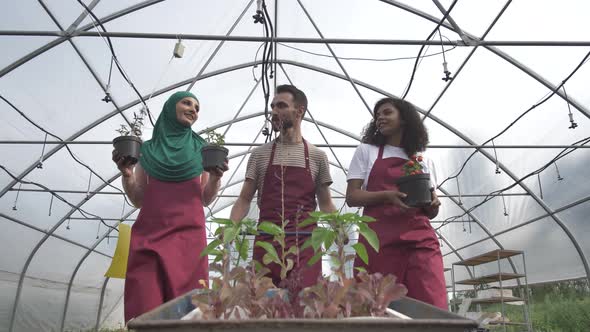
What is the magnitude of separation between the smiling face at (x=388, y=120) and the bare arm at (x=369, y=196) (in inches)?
13.3

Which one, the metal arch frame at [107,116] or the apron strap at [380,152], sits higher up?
the metal arch frame at [107,116]

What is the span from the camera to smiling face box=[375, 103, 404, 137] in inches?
93.7

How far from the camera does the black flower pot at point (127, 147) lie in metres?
2.18

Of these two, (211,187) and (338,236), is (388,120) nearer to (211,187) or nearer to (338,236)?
(211,187)

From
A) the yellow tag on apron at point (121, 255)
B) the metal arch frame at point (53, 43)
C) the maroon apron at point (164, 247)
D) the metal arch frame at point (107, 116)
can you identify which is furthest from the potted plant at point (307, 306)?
the metal arch frame at point (107, 116)

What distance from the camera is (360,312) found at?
811 millimetres

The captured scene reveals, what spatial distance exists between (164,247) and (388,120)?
4.52 feet

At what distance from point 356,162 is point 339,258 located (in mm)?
1416

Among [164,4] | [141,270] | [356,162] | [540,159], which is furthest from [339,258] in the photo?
[540,159]

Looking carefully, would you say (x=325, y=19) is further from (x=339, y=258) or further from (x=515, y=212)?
(x=515, y=212)

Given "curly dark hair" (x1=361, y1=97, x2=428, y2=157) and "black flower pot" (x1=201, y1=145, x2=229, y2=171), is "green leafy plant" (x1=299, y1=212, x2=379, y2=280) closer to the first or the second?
"black flower pot" (x1=201, y1=145, x2=229, y2=171)

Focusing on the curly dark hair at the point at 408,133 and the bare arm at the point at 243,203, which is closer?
the bare arm at the point at 243,203

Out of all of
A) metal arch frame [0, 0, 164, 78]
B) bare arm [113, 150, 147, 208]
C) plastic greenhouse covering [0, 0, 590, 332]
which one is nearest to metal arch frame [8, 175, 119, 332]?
plastic greenhouse covering [0, 0, 590, 332]

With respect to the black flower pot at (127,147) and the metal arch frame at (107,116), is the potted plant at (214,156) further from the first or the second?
the metal arch frame at (107,116)
